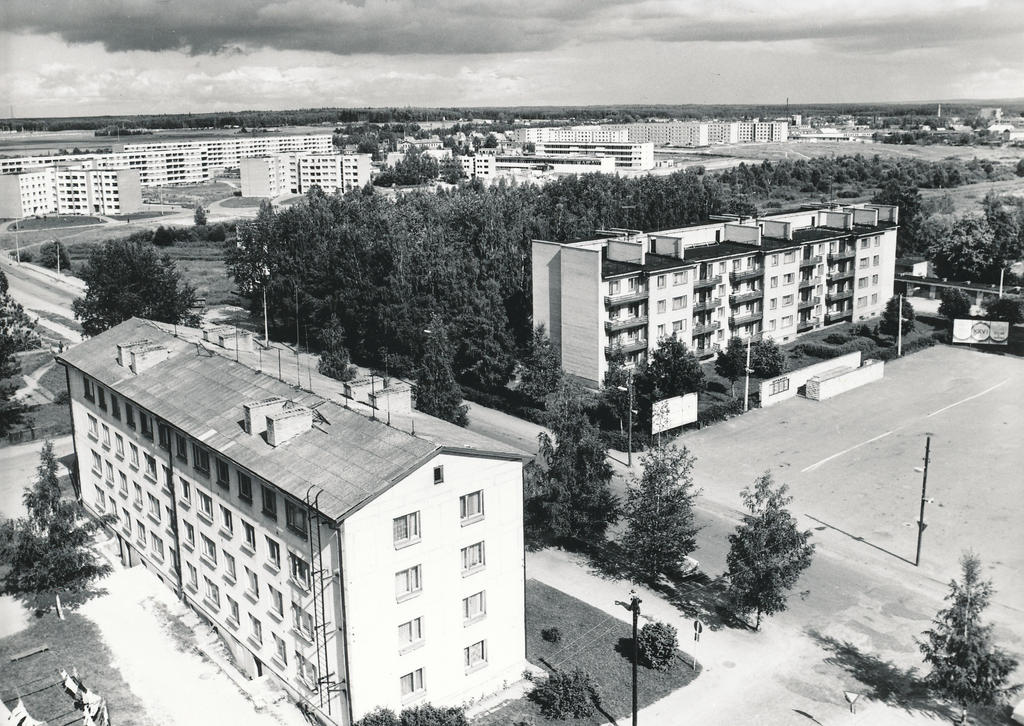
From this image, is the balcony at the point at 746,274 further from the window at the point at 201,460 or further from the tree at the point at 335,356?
the window at the point at 201,460

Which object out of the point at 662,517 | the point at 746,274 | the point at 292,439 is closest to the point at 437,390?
the point at 662,517

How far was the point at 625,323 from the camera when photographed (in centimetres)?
5972

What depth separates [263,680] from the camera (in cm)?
3000

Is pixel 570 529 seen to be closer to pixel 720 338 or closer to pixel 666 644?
pixel 666 644

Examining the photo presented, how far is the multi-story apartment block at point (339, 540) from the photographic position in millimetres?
25828

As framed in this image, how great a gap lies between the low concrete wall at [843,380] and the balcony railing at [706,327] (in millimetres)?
8393

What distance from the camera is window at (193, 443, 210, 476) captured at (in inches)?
1240

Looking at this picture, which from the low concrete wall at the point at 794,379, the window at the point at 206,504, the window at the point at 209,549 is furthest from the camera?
the low concrete wall at the point at 794,379

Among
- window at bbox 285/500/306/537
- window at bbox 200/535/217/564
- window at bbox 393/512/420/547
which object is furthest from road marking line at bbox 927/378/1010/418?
window at bbox 200/535/217/564

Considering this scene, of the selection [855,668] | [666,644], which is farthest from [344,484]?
[855,668]

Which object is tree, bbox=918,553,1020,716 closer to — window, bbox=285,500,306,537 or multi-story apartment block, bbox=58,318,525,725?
multi-story apartment block, bbox=58,318,525,725

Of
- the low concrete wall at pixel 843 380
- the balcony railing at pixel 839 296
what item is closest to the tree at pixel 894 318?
the balcony railing at pixel 839 296

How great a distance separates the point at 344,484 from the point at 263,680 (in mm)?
8735

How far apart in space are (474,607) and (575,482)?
10.6 m
